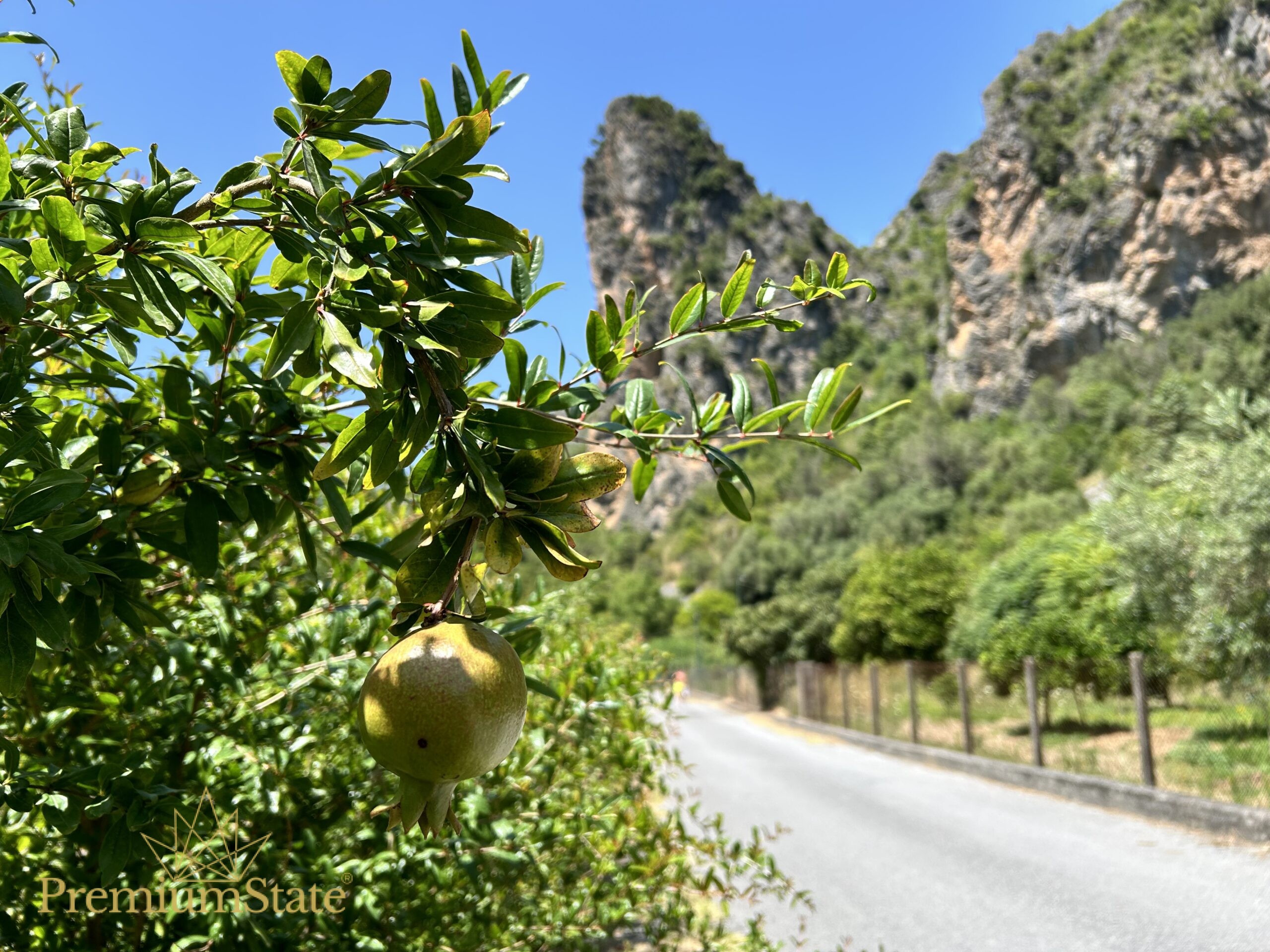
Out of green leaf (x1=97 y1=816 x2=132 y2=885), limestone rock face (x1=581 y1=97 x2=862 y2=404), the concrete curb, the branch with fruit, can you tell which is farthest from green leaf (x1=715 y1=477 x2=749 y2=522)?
limestone rock face (x1=581 y1=97 x2=862 y2=404)

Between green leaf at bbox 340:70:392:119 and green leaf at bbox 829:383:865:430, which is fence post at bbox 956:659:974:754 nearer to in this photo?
green leaf at bbox 829:383:865:430

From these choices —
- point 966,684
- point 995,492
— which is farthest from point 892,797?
point 995,492

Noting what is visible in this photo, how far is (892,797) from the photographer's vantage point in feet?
35.9

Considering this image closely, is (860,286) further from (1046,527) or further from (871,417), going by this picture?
(1046,527)

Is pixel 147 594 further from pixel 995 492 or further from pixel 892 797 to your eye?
pixel 995 492

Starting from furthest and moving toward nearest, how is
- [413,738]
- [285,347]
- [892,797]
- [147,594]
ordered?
1. [892,797]
2. [147,594]
3. [285,347]
4. [413,738]

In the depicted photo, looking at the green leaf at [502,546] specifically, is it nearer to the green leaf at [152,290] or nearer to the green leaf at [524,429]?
the green leaf at [524,429]

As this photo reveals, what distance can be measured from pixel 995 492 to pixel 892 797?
3176cm

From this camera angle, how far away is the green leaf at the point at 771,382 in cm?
118

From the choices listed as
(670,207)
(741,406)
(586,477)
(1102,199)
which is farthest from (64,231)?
(670,207)

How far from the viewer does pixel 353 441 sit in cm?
90

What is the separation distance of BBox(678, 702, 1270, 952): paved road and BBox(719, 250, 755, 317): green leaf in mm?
2641

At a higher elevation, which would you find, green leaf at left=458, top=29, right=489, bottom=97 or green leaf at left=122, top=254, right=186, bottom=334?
green leaf at left=458, top=29, right=489, bottom=97

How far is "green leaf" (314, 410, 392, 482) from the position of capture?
89cm
